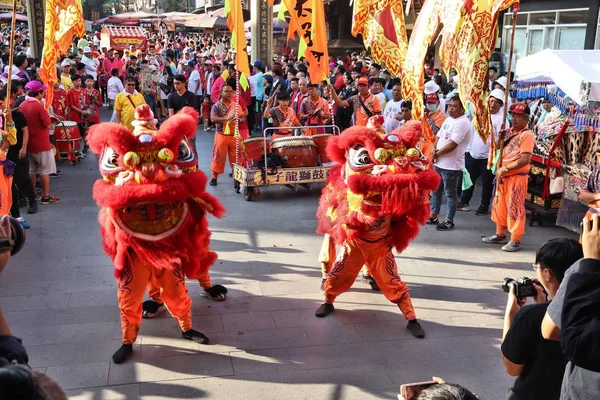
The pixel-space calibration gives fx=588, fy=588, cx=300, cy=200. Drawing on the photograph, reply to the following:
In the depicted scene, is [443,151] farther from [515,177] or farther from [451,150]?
[515,177]

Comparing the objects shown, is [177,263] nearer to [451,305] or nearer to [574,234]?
[451,305]

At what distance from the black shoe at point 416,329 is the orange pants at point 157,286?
1.83m

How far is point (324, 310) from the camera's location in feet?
16.6

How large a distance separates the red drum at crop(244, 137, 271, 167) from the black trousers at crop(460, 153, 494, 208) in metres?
2.95

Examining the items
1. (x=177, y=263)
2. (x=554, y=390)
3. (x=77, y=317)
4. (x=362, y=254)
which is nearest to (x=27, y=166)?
(x=77, y=317)

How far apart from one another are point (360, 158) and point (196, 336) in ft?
6.14

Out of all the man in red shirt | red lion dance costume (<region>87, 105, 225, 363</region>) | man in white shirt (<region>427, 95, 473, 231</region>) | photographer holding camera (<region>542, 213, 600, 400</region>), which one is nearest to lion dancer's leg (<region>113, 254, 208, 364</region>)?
red lion dance costume (<region>87, 105, 225, 363</region>)

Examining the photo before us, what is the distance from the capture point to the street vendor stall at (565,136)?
7.22 m

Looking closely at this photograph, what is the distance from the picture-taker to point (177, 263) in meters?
4.28

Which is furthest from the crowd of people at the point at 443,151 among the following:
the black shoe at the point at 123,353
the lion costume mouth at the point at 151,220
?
the black shoe at the point at 123,353

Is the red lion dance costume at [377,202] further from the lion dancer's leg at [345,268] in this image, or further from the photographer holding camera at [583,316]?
the photographer holding camera at [583,316]

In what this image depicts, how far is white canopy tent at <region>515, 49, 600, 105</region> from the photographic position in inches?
272

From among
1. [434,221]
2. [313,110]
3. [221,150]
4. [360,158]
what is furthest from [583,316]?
[313,110]

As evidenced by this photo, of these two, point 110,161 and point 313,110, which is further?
point 313,110
